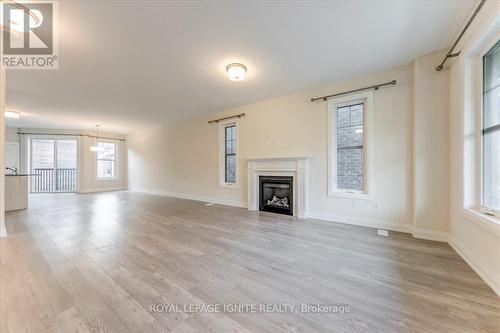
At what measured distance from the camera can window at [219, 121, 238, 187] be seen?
19.0 feet

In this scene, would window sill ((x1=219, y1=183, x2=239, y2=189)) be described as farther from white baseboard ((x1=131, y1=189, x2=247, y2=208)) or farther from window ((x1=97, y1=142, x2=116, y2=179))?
window ((x1=97, y1=142, x2=116, y2=179))

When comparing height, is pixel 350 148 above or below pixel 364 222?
above

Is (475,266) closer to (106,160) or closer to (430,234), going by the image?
(430,234)

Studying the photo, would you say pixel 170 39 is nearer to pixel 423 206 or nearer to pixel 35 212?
pixel 423 206

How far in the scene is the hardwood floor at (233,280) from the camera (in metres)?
1.37

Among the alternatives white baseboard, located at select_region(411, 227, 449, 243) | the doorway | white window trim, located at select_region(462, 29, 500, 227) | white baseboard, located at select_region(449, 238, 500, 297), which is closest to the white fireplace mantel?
white baseboard, located at select_region(411, 227, 449, 243)

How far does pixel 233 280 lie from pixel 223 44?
9.19 ft

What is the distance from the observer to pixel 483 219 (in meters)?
1.95

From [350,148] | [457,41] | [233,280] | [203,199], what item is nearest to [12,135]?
[203,199]

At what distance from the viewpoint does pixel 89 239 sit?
9.41ft

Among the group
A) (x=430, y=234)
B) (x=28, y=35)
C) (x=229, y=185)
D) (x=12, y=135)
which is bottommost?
(x=430, y=234)

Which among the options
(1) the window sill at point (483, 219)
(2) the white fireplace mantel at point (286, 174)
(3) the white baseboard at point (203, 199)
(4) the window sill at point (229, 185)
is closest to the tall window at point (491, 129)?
(1) the window sill at point (483, 219)

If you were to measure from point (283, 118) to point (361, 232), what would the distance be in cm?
278

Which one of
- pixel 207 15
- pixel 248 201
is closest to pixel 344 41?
pixel 207 15
